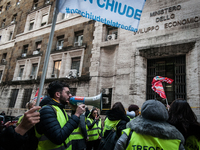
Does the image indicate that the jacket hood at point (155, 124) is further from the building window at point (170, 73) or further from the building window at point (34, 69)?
the building window at point (34, 69)

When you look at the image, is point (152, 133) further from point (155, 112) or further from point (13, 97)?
point (13, 97)

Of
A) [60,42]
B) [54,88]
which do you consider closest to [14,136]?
[54,88]

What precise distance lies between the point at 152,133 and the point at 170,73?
8797mm

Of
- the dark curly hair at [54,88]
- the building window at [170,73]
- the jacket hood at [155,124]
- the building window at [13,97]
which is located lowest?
the building window at [13,97]

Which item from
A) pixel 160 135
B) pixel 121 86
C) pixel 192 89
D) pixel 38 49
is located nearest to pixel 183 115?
pixel 160 135

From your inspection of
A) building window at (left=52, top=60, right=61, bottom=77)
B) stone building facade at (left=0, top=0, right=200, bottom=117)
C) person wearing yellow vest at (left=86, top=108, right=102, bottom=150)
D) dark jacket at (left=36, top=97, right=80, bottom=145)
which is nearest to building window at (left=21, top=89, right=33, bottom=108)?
stone building facade at (left=0, top=0, right=200, bottom=117)

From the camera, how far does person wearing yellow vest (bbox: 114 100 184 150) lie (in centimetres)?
159

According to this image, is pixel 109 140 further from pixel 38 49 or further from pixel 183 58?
pixel 38 49

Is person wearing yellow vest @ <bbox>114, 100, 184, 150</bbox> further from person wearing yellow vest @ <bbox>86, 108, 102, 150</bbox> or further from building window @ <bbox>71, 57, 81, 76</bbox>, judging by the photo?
building window @ <bbox>71, 57, 81, 76</bbox>

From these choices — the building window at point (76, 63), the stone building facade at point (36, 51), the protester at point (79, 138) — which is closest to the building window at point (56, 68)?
the stone building facade at point (36, 51)

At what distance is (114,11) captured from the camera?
11.3 feet

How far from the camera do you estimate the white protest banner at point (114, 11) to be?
3.28 m

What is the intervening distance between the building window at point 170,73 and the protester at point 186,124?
7.28m

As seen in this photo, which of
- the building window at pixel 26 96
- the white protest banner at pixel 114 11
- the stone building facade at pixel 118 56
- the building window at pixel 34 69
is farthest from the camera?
the building window at pixel 34 69
